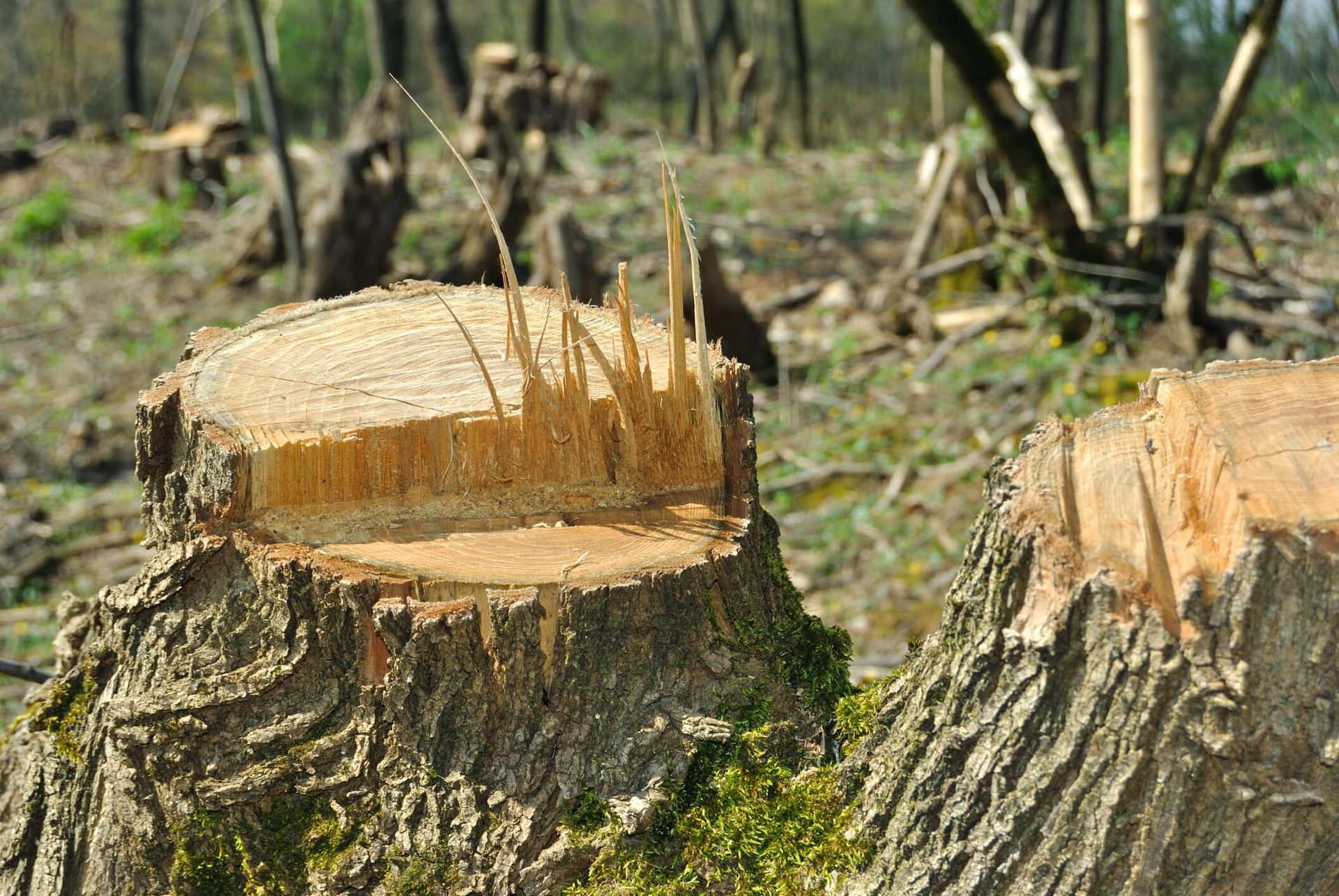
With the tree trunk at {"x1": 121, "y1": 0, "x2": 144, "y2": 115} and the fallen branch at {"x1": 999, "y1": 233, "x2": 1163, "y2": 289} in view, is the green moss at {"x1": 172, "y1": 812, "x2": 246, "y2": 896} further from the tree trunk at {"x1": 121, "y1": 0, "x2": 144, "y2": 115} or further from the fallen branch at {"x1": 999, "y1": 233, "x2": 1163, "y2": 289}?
the tree trunk at {"x1": 121, "y1": 0, "x2": 144, "y2": 115}

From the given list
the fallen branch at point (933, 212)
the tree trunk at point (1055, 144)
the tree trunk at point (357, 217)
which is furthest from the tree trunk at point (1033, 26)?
the tree trunk at point (357, 217)

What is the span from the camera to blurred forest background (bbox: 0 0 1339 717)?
17.7 ft

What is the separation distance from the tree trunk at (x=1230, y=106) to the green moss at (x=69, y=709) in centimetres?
585

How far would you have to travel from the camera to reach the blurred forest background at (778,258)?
5.41m

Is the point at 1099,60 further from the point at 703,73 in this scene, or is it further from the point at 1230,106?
the point at 1230,106

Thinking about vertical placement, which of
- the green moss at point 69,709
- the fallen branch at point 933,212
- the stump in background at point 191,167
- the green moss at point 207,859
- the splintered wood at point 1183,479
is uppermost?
the stump in background at point 191,167

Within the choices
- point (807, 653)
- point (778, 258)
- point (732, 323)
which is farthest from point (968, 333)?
point (807, 653)

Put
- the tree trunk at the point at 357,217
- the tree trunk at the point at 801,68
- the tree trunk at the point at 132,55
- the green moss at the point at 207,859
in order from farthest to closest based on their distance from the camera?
the tree trunk at the point at 132,55 < the tree trunk at the point at 801,68 < the tree trunk at the point at 357,217 < the green moss at the point at 207,859

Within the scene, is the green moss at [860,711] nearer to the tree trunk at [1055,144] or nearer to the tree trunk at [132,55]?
the tree trunk at [1055,144]

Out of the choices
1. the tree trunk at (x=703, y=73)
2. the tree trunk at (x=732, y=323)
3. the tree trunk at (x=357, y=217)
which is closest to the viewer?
the tree trunk at (x=732, y=323)

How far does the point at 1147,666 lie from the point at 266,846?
55.5 inches

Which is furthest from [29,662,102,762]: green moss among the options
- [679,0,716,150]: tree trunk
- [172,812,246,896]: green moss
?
[679,0,716,150]: tree trunk

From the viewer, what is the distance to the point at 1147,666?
4.45 ft

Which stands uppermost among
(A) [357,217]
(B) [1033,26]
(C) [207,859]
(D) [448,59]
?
(D) [448,59]
